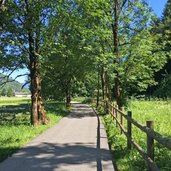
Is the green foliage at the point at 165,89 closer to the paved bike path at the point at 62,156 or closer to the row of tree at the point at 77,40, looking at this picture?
the row of tree at the point at 77,40

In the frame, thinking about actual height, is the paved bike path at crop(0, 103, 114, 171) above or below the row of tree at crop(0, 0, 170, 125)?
below

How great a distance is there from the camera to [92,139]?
14.5 metres

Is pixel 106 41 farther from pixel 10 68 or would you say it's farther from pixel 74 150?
pixel 74 150

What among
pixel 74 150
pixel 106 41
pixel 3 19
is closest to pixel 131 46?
pixel 106 41

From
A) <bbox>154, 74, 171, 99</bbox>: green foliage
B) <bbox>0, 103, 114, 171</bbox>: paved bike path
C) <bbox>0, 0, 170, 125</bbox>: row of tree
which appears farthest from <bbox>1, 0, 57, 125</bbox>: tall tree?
<bbox>154, 74, 171, 99</bbox>: green foliage

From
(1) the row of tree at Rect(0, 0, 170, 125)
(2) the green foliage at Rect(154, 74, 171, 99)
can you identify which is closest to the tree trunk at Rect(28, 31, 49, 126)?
(1) the row of tree at Rect(0, 0, 170, 125)

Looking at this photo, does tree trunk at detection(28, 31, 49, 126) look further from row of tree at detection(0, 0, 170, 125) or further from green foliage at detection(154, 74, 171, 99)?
green foliage at detection(154, 74, 171, 99)

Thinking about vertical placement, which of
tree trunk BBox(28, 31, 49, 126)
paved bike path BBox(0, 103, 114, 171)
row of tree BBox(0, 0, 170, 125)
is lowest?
paved bike path BBox(0, 103, 114, 171)

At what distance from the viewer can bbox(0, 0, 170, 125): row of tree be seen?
18.3m

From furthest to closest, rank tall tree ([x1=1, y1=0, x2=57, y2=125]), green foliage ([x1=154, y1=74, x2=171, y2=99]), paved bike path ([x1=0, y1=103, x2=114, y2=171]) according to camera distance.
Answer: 1. green foliage ([x1=154, y1=74, x2=171, y2=99])
2. tall tree ([x1=1, y1=0, x2=57, y2=125])
3. paved bike path ([x1=0, y1=103, x2=114, y2=171])

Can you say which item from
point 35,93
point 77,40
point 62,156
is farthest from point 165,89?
point 62,156

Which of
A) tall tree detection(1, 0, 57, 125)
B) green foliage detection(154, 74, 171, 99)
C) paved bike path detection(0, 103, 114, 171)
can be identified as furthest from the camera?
green foliage detection(154, 74, 171, 99)

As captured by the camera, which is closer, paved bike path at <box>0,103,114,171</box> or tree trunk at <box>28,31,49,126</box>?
paved bike path at <box>0,103,114,171</box>

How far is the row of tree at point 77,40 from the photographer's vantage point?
A: 18.3 m
